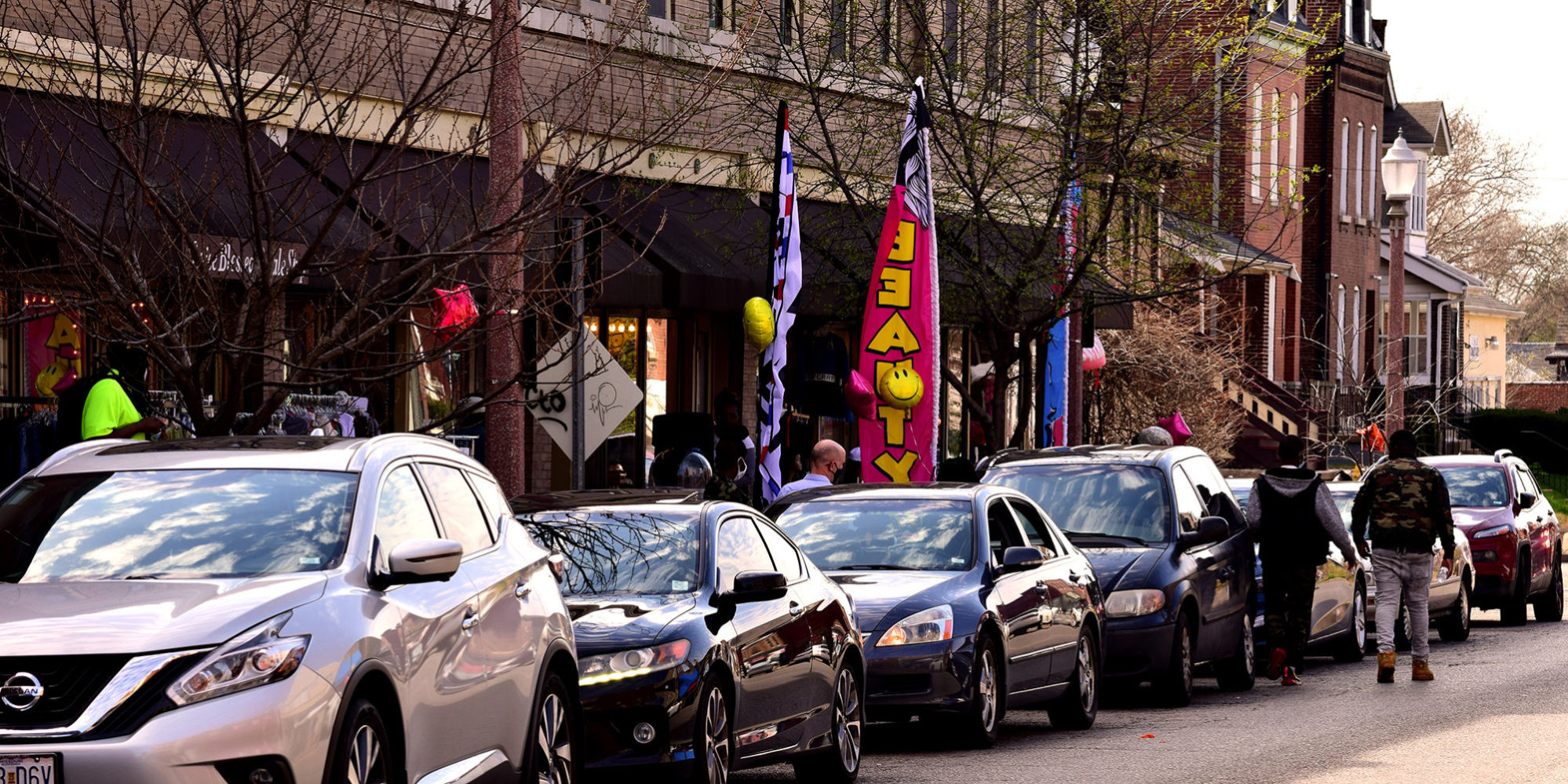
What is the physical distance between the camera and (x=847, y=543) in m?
13.3

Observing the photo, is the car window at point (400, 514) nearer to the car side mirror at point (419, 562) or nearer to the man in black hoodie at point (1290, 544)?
the car side mirror at point (419, 562)

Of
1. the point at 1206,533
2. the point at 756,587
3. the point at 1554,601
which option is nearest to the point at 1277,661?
the point at 1206,533

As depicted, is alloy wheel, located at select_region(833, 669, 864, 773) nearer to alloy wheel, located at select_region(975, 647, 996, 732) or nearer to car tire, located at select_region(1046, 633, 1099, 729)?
alloy wheel, located at select_region(975, 647, 996, 732)

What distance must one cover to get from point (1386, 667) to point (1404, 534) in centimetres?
105

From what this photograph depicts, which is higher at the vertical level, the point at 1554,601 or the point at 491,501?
the point at 491,501

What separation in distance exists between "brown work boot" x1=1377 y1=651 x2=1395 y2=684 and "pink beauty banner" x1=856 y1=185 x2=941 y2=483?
420cm

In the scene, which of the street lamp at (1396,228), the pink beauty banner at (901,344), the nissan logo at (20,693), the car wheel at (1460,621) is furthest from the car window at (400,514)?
the street lamp at (1396,228)

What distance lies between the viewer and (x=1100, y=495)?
15.9 metres

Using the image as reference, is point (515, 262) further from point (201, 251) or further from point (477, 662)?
point (477, 662)

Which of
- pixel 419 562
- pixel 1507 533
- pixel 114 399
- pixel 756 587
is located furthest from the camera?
pixel 1507 533

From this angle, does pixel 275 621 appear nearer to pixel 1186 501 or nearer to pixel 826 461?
pixel 826 461

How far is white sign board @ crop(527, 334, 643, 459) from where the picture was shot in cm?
1364

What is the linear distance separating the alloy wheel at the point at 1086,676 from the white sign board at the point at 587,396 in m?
3.24

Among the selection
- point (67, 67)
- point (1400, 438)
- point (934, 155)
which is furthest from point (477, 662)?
point (934, 155)
